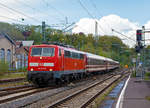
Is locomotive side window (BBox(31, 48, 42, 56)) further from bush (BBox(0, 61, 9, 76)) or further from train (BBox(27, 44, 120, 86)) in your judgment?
bush (BBox(0, 61, 9, 76))

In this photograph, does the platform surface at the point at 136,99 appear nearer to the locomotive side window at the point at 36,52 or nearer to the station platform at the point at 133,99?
the station platform at the point at 133,99

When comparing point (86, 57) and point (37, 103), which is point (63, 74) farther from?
point (86, 57)

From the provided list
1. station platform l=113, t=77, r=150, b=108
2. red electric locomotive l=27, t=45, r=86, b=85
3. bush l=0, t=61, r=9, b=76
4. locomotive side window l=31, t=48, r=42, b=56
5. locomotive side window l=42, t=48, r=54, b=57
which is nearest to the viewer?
station platform l=113, t=77, r=150, b=108

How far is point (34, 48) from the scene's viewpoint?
65.2 feet

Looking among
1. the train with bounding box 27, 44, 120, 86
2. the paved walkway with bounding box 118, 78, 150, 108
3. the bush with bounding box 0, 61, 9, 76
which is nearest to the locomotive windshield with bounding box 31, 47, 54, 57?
the train with bounding box 27, 44, 120, 86

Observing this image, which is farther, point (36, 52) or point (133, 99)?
point (36, 52)

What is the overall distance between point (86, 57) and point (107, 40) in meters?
61.4

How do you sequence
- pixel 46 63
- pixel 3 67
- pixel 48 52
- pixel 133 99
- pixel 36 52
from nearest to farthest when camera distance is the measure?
1. pixel 133 99
2. pixel 46 63
3. pixel 48 52
4. pixel 36 52
5. pixel 3 67

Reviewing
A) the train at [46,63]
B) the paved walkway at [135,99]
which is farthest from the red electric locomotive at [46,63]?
the paved walkway at [135,99]

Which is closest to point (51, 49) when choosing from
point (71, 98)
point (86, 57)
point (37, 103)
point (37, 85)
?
point (37, 85)

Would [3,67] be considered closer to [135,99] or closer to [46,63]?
[46,63]

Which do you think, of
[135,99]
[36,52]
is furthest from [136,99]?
[36,52]

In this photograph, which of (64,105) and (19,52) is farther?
(19,52)

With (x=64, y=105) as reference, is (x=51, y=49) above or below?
above
